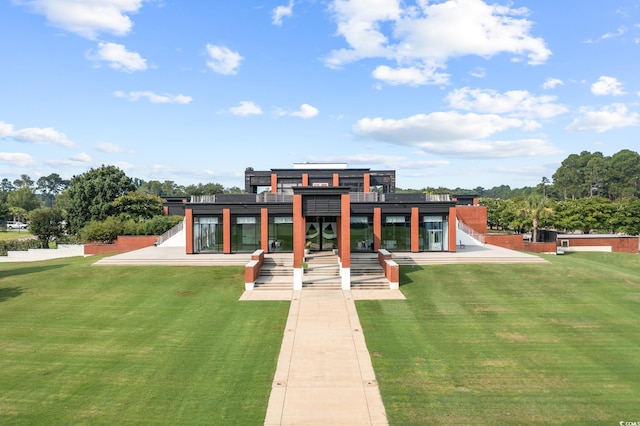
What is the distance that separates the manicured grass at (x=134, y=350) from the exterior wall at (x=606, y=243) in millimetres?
42101

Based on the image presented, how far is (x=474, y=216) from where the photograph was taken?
4678 centimetres

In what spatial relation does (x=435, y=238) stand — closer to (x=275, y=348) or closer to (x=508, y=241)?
(x=508, y=241)

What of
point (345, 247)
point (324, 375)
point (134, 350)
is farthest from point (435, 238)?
point (134, 350)

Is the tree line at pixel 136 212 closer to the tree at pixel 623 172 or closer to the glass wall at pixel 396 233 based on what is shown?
the glass wall at pixel 396 233

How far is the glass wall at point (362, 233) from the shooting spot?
33.9 meters

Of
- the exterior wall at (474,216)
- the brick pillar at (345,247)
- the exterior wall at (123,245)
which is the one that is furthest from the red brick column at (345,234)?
the exterior wall at (474,216)

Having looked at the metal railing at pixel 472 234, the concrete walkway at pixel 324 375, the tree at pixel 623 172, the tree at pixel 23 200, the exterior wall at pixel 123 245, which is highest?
the tree at pixel 623 172

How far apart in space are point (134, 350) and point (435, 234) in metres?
27.0

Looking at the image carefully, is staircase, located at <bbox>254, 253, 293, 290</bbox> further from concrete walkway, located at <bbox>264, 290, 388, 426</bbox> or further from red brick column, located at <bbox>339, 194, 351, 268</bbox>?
concrete walkway, located at <bbox>264, 290, 388, 426</bbox>

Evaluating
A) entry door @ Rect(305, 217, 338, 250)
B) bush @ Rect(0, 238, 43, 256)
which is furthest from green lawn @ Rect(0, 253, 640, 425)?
bush @ Rect(0, 238, 43, 256)

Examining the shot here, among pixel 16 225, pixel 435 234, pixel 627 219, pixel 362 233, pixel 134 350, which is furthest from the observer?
pixel 16 225

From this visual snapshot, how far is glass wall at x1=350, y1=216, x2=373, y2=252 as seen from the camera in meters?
33.9

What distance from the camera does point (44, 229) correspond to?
48469 mm

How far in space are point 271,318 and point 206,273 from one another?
9.74 meters
